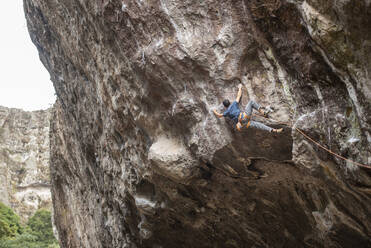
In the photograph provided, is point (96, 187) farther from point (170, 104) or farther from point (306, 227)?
point (306, 227)

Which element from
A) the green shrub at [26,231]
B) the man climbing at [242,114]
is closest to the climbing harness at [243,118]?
the man climbing at [242,114]

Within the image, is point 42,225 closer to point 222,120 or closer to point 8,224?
point 8,224

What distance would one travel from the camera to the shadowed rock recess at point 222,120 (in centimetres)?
512

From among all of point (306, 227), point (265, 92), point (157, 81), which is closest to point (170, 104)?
point (157, 81)

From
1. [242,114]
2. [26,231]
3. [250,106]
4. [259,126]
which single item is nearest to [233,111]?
A: [242,114]

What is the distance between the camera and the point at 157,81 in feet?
23.9

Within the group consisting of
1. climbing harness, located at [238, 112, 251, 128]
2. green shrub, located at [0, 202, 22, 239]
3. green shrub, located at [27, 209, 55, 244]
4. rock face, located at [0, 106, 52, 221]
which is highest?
climbing harness, located at [238, 112, 251, 128]

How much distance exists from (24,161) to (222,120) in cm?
3222

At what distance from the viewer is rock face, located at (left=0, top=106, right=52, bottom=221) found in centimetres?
3356

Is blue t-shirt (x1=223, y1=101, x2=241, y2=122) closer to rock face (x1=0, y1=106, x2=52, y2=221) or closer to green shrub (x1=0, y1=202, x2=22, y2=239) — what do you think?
green shrub (x1=0, y1=202, x2=22, y2=239)

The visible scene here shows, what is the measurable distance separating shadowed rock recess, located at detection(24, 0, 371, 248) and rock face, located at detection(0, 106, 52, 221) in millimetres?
25936

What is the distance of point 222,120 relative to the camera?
22.0ft

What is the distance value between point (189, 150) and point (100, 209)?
6969mm

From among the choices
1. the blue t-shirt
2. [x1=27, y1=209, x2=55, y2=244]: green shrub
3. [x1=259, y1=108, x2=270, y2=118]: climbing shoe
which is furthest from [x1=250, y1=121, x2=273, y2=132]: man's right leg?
[x1=27, y1=209, x2=55, y2=244]: green shrub
